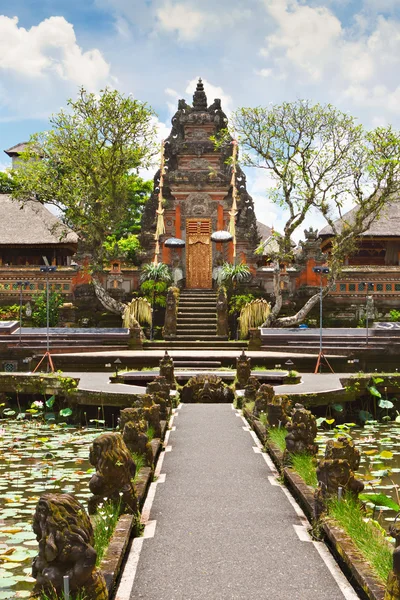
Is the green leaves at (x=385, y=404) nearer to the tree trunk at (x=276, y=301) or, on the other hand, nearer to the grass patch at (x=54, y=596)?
the grass patch at (x=54, y=596)

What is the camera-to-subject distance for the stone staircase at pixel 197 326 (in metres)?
25.3

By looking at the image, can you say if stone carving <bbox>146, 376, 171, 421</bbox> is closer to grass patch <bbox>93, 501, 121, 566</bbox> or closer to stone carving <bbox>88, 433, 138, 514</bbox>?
stone carving <bbox>88, 433, 138, 514</bbox>

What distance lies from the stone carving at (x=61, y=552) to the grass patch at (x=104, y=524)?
30.5 inches

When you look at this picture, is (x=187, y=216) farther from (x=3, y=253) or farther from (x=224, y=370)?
(x=224, y=370)

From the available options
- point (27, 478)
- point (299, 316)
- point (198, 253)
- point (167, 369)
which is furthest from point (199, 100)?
point (27, 478)

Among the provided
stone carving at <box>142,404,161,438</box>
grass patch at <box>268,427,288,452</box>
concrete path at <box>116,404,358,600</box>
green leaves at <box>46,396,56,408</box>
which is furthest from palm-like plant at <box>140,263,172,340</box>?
concrete path at <box>116,404,358,600</box>

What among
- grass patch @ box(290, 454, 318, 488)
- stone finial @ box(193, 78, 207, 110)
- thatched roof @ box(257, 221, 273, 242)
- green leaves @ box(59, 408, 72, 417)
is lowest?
green leaves @ box(59, 408, 72, 417)

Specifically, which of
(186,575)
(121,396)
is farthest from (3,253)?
(186,575)

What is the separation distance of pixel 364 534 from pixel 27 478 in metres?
5.23

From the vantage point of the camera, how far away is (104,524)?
6.48 m

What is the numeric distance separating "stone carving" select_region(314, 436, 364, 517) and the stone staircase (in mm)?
17574

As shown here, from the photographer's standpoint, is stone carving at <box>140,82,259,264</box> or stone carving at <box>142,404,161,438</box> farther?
stone carving at <box>140,82,259,264</box>

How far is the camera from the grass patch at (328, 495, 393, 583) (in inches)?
212

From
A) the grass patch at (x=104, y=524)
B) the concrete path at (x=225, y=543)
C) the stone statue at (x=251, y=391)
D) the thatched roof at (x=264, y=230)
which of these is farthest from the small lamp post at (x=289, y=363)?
the thatched roof at (x=264, y=230)
